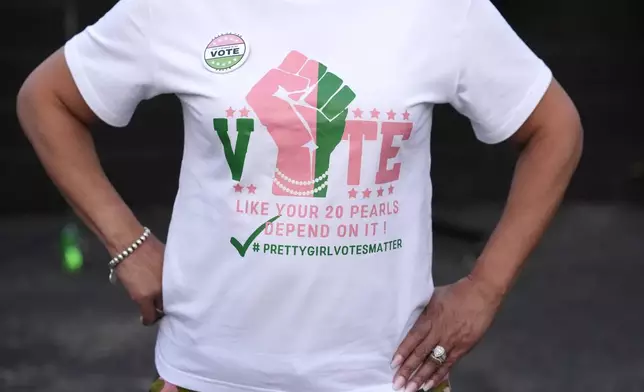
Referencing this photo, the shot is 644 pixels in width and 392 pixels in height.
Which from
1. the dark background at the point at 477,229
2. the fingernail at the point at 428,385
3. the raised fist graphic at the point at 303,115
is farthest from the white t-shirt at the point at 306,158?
the dark background at the point at 477,229

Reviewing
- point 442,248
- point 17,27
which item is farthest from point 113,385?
point 17,27

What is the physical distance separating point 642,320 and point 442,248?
1207 mm

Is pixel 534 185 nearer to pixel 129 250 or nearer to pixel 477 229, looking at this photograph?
pixel 129 250

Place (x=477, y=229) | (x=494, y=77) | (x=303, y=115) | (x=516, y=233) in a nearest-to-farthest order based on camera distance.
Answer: (x=303, y=115)
(x=494, y=77)
(x=516, y=233)
(x=477, y=229)

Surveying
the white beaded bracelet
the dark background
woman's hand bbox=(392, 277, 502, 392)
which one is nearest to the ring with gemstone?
woman's hand bbox=(392, 277, 502, 392)

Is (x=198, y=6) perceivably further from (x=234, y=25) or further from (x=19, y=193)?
(x=19, y=193)

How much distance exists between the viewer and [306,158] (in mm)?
1898

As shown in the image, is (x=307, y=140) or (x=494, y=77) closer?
(x=307, y=140)

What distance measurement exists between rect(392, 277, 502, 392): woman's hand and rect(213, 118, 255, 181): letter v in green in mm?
450

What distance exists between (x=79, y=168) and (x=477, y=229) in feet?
14.0

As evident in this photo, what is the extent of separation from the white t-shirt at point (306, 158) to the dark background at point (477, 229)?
8.41ft

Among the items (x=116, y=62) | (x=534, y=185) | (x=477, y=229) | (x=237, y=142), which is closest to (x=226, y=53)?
(x=237, y=142)

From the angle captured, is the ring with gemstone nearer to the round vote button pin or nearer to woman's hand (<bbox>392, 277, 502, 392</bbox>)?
woman's hand (<bbox>392, 277, 502, 392</bbox>)

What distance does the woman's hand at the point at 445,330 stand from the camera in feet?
6.67
